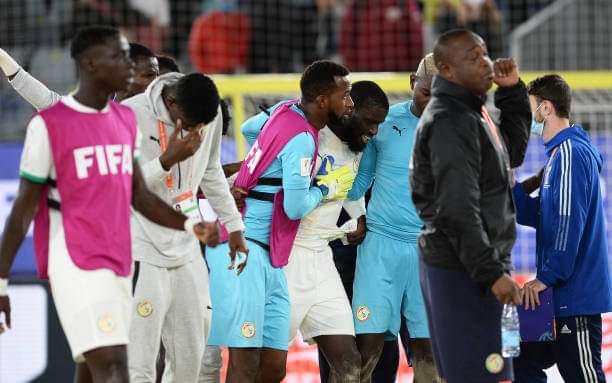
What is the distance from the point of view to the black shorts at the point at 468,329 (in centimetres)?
557

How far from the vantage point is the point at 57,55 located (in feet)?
42.9

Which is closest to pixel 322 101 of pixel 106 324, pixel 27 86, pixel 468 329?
pixel 27 86

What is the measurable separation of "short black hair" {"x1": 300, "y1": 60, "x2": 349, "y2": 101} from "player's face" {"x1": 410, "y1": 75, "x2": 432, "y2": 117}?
43cm

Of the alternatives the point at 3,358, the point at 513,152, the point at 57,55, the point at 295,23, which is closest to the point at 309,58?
the point at 295,23

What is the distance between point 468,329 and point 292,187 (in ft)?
5.43

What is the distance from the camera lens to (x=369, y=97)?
7.25 m

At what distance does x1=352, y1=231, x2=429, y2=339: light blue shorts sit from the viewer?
24.0ft

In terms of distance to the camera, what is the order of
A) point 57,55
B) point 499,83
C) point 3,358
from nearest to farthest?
point 499,83 < point 3,358 < point 57,55

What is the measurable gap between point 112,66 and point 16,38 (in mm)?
8166

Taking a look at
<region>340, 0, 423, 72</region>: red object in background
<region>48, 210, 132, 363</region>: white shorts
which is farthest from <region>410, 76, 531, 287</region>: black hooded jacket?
<region>340, 0, 423, 72</region>: red object in background

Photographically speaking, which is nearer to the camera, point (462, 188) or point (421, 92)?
point (462, 188)

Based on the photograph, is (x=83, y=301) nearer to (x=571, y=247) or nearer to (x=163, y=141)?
(x=163, y=141)

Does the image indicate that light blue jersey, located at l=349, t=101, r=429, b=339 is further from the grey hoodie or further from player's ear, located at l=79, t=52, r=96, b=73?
player's ear, located at l=79, t=52, r=96, b=73

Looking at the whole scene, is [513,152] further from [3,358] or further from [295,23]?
[295,23]
